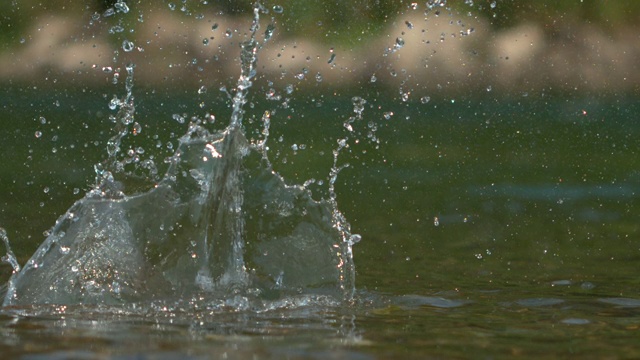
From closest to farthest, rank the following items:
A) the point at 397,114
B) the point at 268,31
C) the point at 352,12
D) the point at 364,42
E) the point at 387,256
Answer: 1. the point at 268,31
2. the point at 387,256
3. the point at 397,114
4. the point at 364,42
5. the point at 352,12

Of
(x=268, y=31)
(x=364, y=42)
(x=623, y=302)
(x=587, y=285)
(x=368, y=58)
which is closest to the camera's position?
(x=623, y=302)

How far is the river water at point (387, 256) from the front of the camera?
4652mm

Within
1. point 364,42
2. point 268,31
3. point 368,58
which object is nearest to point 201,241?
point 268,31

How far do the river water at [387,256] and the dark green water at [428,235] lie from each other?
0.02 meters

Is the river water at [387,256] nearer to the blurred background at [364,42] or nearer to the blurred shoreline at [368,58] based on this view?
the blurred shoreline at [368,58]

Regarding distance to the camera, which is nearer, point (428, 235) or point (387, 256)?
point (387, 256)

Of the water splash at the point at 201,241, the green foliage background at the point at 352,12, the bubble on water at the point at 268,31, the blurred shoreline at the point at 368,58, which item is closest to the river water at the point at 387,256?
the water splash at the point at 201,241

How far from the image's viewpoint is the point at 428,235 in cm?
816

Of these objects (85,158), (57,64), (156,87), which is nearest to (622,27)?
(156,87)

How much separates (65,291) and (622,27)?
67.0 ft

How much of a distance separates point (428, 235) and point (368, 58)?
1534cm

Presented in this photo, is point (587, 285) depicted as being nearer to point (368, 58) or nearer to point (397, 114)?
point (397, 114)

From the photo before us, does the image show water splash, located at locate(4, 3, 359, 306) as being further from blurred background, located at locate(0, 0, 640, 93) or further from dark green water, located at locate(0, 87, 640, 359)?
blurred background, located at locate(0, 0, 640, 93)

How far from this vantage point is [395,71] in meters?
23.4
